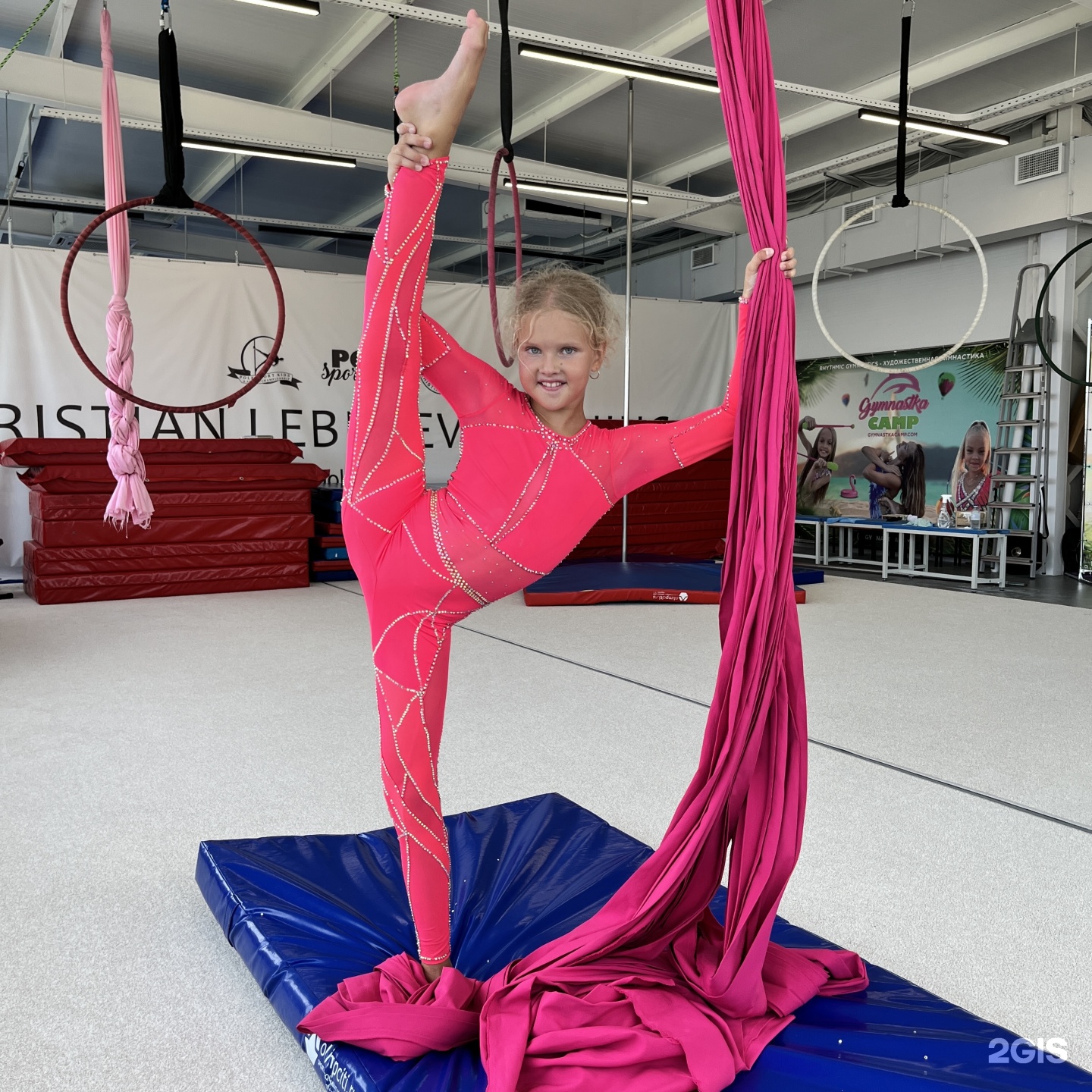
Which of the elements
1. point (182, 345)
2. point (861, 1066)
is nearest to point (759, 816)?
point (861, 1066)

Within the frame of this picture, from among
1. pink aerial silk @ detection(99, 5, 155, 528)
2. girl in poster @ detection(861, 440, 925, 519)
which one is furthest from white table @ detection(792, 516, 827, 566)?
pink aerial silk @ detection(99, 5, 155, 528)

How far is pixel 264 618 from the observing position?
6.26m

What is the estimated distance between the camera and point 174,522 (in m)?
7.34

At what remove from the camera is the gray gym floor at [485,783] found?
74.6 inches

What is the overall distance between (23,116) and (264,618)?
552cm

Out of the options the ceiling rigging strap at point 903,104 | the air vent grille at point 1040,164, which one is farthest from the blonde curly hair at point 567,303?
the air vent grille at point 1040,164

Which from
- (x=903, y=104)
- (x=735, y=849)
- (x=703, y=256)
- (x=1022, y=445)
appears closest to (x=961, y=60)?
(x=903, y=104)

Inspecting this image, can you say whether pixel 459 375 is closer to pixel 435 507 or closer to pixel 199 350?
pixel 435 507

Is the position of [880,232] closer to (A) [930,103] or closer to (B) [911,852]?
(A) [930,103]

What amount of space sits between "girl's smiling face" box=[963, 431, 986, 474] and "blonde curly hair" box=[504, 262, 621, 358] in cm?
828

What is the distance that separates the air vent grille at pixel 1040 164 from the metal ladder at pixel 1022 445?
0.72m

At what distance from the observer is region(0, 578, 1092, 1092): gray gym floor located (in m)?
1.89

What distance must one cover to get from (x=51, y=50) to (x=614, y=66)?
13.7 feet
